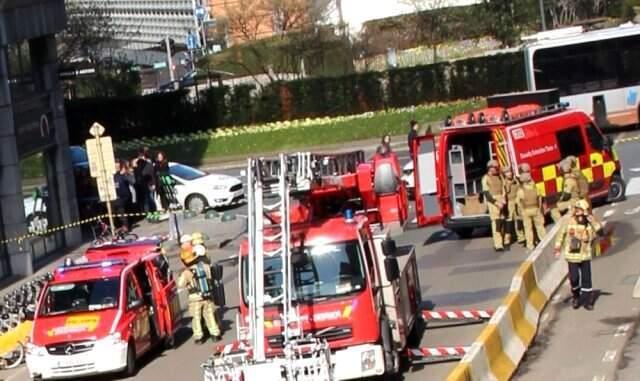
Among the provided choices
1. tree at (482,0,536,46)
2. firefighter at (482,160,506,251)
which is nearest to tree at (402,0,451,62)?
tree at (482,0,536,46)

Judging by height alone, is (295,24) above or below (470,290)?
above

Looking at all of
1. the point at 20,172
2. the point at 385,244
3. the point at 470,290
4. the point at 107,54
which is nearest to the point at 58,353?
the point at 385,244

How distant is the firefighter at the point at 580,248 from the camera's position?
816 inches

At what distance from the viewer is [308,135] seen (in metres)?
58.0

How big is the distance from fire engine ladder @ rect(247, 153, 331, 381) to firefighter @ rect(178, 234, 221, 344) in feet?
14.3

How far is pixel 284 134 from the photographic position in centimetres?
5847

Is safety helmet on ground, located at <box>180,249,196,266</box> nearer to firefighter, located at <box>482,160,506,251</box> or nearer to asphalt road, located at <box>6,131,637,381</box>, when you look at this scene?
asphalt road, located at <box>6,131,637,381</box>

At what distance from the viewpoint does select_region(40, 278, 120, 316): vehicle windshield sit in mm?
21312

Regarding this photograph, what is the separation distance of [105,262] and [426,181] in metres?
8.48

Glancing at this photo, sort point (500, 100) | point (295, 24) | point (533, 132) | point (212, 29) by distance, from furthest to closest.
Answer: point (212, 29)
point (295, 24)
point (500, 100)
point (533, 132)

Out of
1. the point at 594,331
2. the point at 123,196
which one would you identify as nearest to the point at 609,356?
the point at 594,331

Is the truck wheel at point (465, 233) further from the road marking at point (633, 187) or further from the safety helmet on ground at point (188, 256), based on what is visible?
the safety helmet on ground at point (188, 256)

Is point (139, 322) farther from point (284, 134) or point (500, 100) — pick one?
point (284, 134)

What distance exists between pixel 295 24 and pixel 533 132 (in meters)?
49.2
